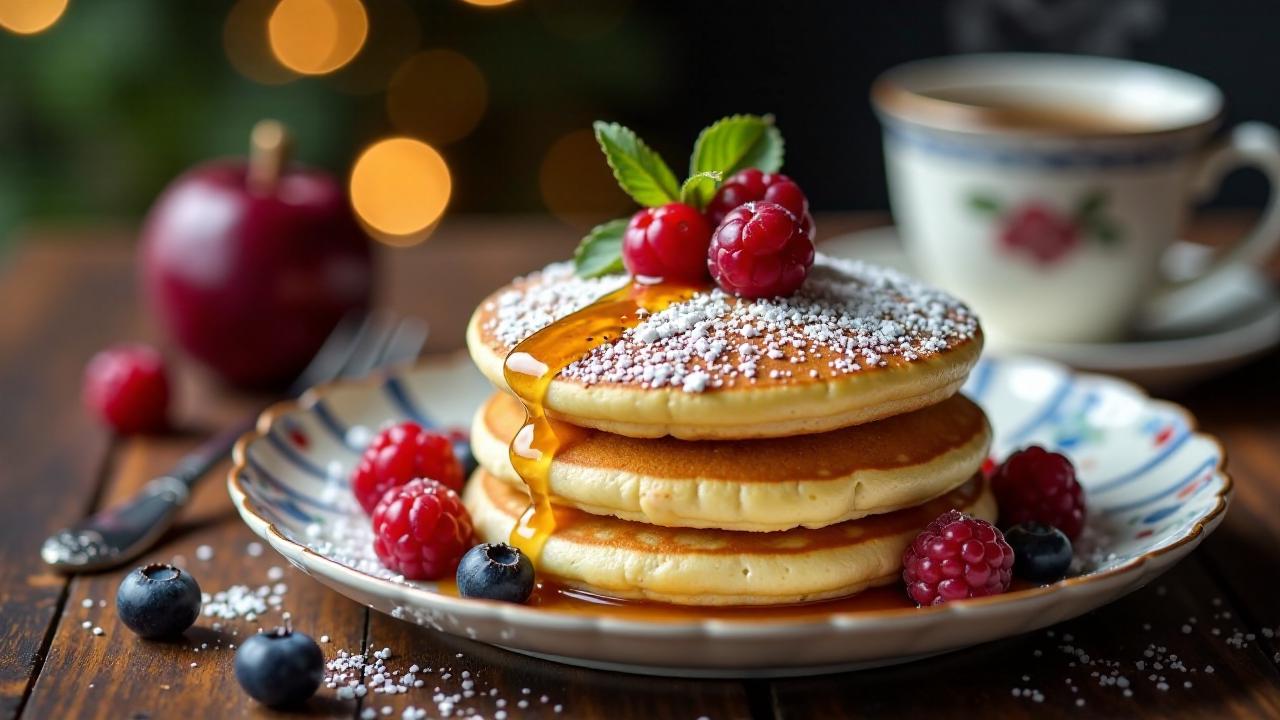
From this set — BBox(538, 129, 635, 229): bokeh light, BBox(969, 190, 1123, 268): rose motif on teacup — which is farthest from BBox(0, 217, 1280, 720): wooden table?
BBox(538, 129, 635, 229): bokeh light

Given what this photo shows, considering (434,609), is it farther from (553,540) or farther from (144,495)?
(144,495)

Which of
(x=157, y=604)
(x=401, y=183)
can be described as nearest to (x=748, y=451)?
(x=157, y=604)

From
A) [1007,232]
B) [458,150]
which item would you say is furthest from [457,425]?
[458,150]

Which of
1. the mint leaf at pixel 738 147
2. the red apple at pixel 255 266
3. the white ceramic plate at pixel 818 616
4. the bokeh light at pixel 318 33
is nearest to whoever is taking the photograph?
the white ceramic plate at pixel 818 616

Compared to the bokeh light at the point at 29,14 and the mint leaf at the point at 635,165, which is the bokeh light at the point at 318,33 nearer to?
the bokeh light at the point at 29,14

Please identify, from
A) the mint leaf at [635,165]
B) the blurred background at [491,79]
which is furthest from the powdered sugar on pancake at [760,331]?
the blurred background at [491,79]

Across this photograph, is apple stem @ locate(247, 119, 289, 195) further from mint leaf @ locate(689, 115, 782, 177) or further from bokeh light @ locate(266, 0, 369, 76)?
bokeh light @ locate(266, 0, 369, 76)
